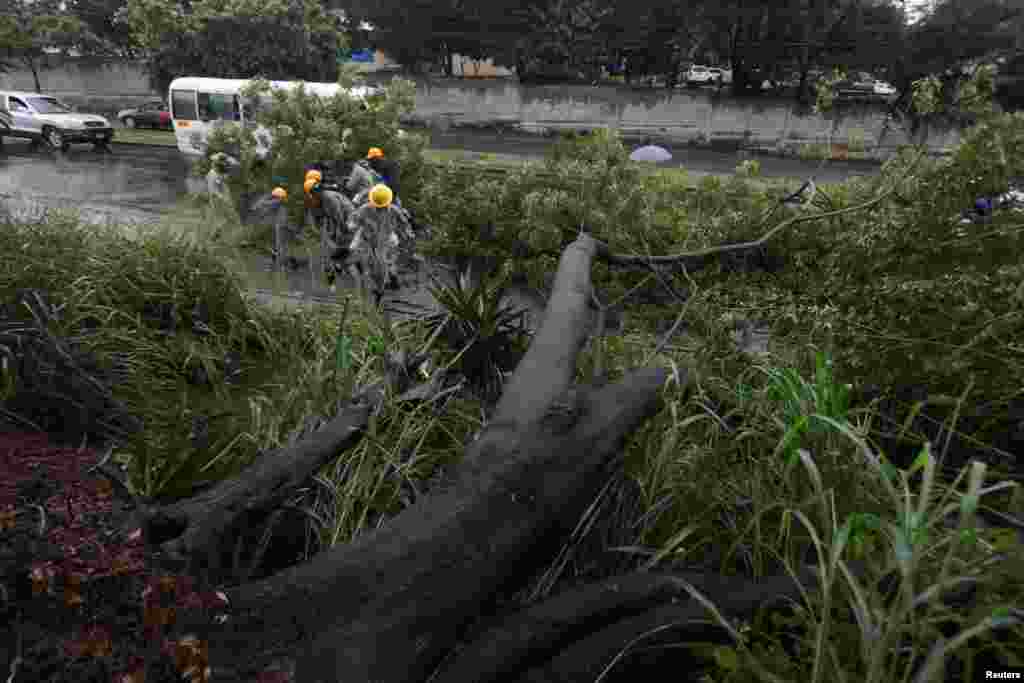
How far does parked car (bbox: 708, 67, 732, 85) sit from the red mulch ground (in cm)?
2938

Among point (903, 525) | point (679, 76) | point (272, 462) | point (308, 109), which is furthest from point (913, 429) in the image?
point (679, 76)

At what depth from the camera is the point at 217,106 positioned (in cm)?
1834

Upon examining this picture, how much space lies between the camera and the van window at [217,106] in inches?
713

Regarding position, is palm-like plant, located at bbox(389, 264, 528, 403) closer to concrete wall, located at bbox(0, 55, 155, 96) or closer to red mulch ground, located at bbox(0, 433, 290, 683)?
red mulch ground, located at bbox(0, 433, 290, 683)

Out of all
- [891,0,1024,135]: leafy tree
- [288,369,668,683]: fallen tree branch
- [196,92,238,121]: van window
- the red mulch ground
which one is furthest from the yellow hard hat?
[891,0,1024,135]: leafy tree

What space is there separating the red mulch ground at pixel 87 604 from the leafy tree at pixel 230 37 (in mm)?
22571

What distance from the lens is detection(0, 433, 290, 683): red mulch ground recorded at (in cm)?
154

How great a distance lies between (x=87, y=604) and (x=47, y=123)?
24.5m

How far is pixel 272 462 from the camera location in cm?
242

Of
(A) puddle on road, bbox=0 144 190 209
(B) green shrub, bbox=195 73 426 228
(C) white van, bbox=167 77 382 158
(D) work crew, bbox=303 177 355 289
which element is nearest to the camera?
(D) work crew, bbox=303 177 355 289

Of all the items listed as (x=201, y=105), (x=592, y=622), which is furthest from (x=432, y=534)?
(x=201, y=105)

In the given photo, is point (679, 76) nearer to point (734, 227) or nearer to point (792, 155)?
point (792, 155)

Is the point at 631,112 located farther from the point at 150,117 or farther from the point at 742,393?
the point at 742,393

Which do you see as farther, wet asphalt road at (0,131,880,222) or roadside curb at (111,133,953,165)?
roadside curb at (111,133,953,165)
